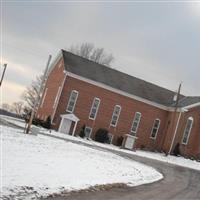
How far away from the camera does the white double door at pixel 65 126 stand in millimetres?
53031

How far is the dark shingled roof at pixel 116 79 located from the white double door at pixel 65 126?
5.10 metres

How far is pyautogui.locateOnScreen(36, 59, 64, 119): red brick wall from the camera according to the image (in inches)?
2211

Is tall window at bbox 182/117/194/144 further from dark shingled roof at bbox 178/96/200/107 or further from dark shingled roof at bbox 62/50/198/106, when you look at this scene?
dark shingled roof at bbox 62/50/198/106

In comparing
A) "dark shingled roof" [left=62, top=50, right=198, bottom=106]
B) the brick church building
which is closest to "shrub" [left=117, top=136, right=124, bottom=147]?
the brick church building

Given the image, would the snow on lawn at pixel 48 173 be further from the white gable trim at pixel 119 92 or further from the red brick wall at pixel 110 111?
the white gable trim at pixel 119 92

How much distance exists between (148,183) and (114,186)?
11.3 ft

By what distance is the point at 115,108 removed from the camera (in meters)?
56.8

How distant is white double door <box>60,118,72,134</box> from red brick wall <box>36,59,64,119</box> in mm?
2257

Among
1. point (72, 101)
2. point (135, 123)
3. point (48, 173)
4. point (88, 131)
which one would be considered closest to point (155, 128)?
point (135, 123)

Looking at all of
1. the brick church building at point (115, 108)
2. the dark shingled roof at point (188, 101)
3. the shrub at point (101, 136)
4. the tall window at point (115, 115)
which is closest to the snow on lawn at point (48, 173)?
the brick church building at point (115, 108)

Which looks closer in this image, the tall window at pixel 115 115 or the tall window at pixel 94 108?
the tall window at pixel 94 108

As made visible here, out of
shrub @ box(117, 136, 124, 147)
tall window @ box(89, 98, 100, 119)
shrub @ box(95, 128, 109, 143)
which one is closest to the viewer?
shrub @ box(95, 128, 109, 143)

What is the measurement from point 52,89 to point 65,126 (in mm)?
7617

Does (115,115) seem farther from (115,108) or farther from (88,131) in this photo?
(88,131)
